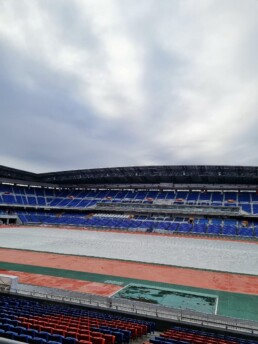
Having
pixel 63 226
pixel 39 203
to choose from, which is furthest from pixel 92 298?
pixel 39 203

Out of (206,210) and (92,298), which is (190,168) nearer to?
(206,210)

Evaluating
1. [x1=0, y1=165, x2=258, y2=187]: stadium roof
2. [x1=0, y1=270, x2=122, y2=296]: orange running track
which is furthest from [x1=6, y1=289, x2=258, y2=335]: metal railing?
[x1=0, y1=165, x2=258, y2=187]: stadium roof

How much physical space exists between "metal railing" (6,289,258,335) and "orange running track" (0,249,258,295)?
8.74 m

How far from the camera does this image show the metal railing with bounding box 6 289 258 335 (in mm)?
11320

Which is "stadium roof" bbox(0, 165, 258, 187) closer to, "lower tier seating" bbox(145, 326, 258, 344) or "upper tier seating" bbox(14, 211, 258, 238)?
"upper tier seating" bbox(14, 211, 258, 238)

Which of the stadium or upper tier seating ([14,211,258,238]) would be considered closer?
the stadium

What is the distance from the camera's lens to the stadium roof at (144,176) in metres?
61.8

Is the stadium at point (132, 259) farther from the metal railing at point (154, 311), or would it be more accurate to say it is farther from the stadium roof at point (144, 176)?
the stadium roof at point (144, 176)

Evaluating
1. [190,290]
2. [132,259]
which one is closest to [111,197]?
[132,259]

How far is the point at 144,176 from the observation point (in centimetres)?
7225

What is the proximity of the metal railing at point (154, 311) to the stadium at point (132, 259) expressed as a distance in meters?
0.05

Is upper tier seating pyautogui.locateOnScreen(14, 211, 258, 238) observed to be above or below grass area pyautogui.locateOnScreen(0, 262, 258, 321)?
above

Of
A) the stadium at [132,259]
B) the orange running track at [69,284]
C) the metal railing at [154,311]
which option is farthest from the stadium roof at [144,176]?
the metal railing at [154,311]

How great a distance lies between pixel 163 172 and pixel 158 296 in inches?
1995
